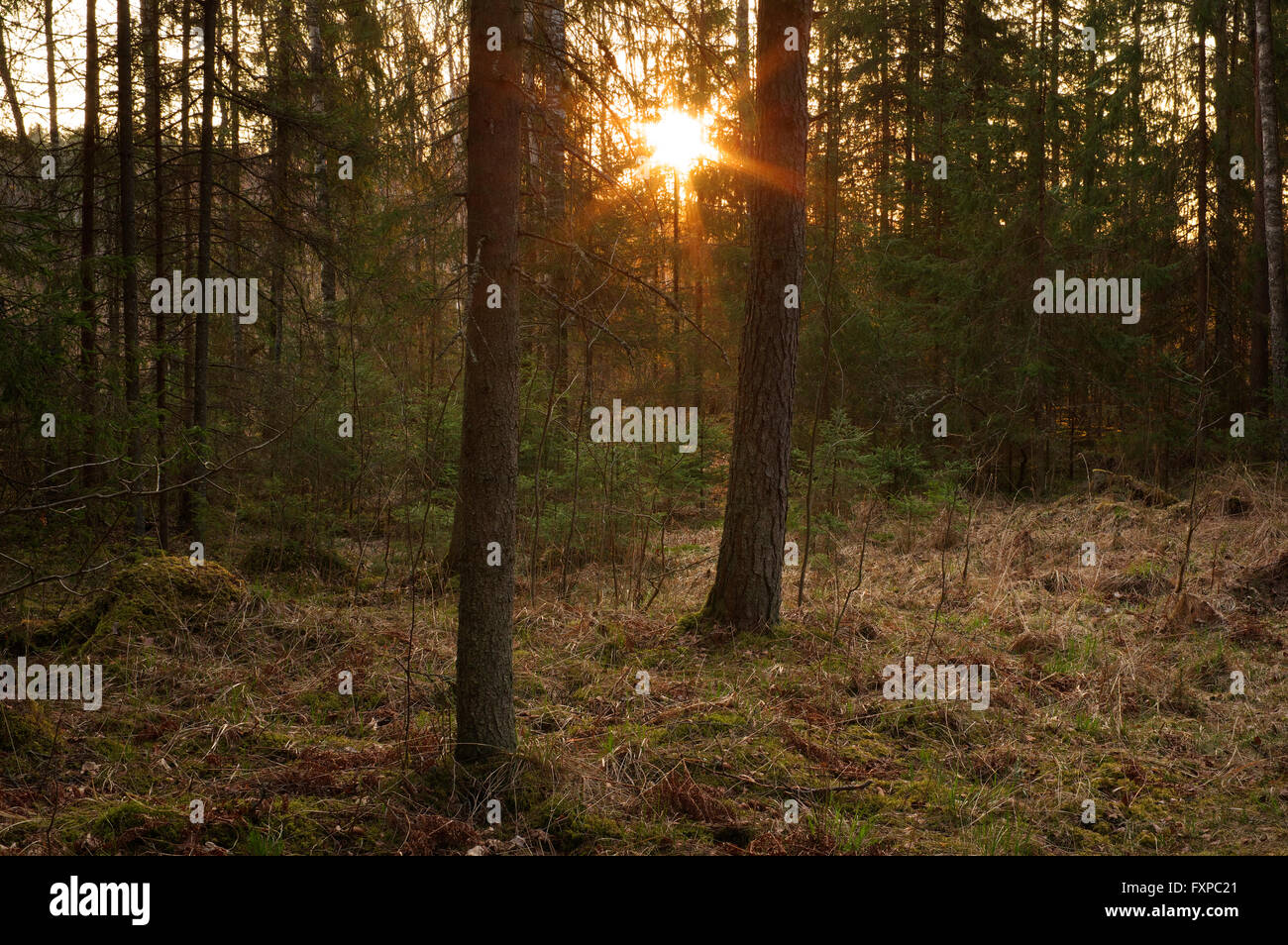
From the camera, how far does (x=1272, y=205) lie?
1372 cm

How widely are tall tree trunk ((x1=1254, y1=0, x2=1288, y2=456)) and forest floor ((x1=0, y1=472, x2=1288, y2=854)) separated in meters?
7.15

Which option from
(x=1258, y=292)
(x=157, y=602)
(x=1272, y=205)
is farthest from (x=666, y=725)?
(x=1258, y=292)

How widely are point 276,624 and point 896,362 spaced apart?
11.1m

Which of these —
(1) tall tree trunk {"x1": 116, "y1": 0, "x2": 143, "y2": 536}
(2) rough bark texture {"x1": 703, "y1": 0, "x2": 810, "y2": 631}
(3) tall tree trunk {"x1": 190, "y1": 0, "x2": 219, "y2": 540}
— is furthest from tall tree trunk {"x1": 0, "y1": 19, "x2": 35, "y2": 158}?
(2) rough bark texture {"x1": 703, "y1": 0, "x2": 810, "y2": 631}

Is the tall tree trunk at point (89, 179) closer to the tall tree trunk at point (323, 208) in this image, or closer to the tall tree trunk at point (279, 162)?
the tall tree trunk at point (279, 162)

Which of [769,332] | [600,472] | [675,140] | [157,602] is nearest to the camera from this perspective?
[675,140]

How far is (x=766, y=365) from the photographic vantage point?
21.2 feet

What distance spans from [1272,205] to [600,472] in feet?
44.3

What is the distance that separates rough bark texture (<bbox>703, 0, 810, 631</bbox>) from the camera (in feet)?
21.0

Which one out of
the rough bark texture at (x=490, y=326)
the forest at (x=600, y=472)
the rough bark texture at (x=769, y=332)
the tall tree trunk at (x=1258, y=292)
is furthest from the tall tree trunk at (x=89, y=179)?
the tall tree trunk at (x=1258, y=292)

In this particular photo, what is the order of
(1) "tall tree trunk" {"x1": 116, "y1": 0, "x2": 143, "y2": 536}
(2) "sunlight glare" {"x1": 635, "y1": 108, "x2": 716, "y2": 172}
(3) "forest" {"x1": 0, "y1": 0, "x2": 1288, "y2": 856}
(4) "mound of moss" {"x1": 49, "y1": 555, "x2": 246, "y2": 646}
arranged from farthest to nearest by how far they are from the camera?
1. (1) "tall tree trunk" {"x1": 116, "y1": 0, "x2": 143, "y2": 536}
2. (4) "mound of moss" {"x1": 49, "y1": 555, "x2": 246, "y2": 646}
3. (2) "sunlight glare" {"x1": 635, "y1": 108, "x2": 716, "y2": 172}
4. (3) "forest" {"x1": 0, "y1": 0, "x2": 1288, "y2": 856}

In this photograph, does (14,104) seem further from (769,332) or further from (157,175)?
(769,332)

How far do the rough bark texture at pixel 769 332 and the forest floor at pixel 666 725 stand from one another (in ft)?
1.81

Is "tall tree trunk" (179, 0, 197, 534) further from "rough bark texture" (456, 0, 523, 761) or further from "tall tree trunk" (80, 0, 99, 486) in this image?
"rough bark texture" (456, 0, 523, 761)
